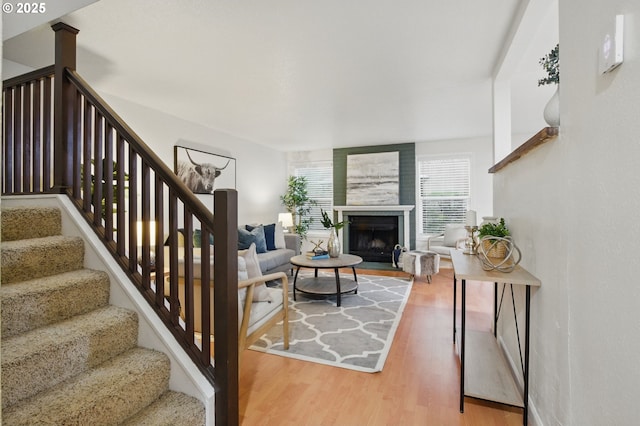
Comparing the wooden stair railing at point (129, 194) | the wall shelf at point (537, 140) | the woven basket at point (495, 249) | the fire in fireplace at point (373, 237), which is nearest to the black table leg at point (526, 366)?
the woven basket at point (495, 249)

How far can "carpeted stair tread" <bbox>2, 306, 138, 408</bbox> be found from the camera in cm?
128

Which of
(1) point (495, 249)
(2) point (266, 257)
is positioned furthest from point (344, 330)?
(2) point (266, 257)

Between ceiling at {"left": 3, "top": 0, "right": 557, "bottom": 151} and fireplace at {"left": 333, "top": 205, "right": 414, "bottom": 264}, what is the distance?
2.21 metres

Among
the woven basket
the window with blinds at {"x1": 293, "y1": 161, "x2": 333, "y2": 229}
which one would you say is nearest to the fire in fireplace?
the window with blinds at {"x1": 293, "y1": 161, "x2": 333, "y2": 229}

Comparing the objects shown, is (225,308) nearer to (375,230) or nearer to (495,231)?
(495,231)

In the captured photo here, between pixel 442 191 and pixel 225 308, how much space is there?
5.46 m

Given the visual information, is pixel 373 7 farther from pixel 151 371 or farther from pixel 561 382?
pixel 151 371

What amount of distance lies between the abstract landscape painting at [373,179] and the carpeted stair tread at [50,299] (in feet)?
17.0

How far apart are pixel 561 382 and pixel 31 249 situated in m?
2.69

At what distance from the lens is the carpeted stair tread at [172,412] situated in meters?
1.43

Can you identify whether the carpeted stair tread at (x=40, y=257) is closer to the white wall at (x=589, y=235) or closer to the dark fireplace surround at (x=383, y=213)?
the white wall at (x=589, y=235)

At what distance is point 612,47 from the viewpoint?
0.98 metres

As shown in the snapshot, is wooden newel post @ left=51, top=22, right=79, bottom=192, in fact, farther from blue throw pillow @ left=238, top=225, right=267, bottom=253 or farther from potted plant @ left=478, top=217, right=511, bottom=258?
potted plant @ left=478, top=217, right=511, bottom=258

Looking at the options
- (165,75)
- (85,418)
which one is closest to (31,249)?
(85,418)
